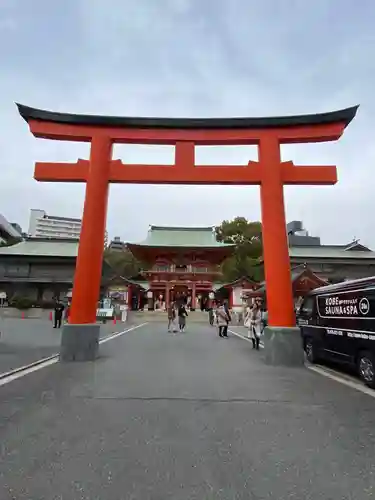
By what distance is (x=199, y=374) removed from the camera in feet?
26.2

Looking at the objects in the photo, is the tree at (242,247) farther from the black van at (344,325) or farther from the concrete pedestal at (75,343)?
the concrete pedestal at (75,343)

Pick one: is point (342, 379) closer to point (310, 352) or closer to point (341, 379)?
point (341, 379)

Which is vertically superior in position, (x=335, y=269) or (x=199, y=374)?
(x=335, y=269)

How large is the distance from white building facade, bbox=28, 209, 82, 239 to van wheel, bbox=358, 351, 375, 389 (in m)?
114

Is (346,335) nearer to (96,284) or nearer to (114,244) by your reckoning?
(96,284)

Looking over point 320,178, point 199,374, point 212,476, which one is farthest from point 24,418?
point 320,178

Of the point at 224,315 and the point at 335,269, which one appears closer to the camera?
the point at 224,315

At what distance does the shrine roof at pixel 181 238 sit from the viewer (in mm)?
39594

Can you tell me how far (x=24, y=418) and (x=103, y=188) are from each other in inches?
261

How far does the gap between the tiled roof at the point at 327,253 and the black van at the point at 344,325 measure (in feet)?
99.8

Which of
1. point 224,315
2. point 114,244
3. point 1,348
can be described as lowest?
point 1,348

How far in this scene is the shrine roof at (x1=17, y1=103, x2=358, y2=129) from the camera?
1012cm

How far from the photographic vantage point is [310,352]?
10453 millimetres

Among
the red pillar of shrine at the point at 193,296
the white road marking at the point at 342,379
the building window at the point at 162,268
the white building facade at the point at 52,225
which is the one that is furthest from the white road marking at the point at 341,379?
the white building facade at the point at 52,225
